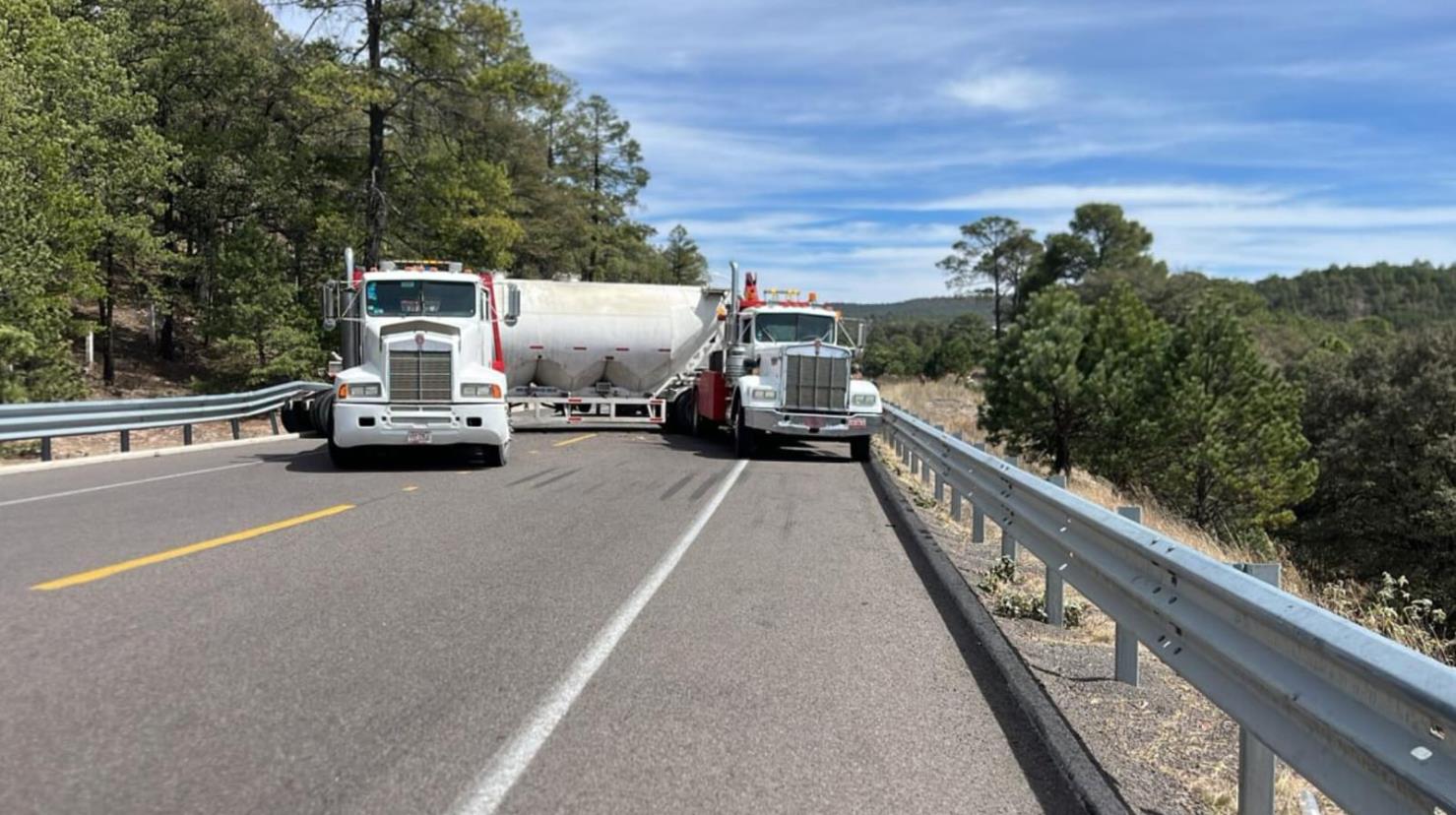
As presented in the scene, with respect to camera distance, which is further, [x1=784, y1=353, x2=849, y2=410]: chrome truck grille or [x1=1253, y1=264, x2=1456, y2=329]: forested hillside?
[x1=1253, y1=264, x2=1456, y2=329]: forested hillside

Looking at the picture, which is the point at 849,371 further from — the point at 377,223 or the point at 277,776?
the point at 377,223

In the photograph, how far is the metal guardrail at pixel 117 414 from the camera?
13.1 metres

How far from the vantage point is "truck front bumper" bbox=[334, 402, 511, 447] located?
13.1 metres

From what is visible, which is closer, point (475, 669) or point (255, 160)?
point (475, 669)

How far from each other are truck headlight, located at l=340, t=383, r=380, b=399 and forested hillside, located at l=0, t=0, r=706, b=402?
10.9 meters

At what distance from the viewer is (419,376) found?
44.2ft

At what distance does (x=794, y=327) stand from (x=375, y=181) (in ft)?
48.9

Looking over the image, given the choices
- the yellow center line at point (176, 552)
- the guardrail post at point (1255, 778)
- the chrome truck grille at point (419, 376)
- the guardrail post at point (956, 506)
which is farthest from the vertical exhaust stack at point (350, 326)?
the guardrail post at point (1255, 778)

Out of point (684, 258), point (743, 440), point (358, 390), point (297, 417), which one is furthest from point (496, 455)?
point (684, 258)

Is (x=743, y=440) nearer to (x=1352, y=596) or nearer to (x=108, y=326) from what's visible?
(x=1352, y=596)

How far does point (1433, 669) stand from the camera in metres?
2.49

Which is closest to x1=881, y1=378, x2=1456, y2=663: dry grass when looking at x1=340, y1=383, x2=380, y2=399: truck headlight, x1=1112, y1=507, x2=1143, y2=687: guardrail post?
x1=1112, y1=507, x2=1143, y2=687: guardrail post

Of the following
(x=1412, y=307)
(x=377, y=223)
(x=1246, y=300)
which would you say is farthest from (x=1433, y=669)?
(x=1412, y=307)

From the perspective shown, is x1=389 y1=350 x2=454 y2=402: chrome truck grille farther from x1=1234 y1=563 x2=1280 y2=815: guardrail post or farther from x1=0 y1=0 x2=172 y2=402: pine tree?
x1=1234 y1=563 x2=1280 y2=815: guardrail post
